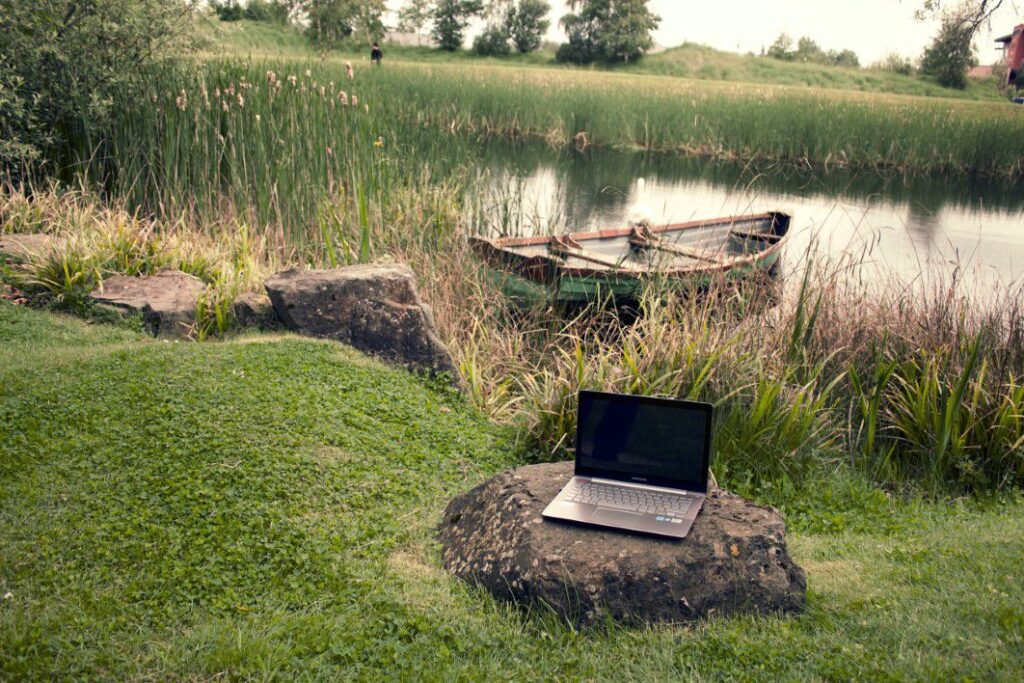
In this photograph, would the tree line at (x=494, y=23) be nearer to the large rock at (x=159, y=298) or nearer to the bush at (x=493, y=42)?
the bush at (x=493, y=42)

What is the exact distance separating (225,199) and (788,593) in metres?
7.70

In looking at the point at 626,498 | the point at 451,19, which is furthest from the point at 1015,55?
the point at 451,19

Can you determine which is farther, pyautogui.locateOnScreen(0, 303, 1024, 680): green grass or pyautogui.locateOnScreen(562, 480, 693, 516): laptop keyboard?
pyautogui.locateOnScreen(562, 480, 693, 516): laptop keyboard

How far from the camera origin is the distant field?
4253 centimetres

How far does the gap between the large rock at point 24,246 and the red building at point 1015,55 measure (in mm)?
28593

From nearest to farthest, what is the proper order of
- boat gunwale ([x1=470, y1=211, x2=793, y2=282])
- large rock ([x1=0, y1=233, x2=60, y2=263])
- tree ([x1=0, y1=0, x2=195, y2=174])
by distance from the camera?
large rock ([x1=0, y1=233, x2=60, y2=263]) → boat gunwale ([x1=470, y1=211, x2=793, y2=282]) → tree ([x1=0, y1=0, x2=195, y2=174])

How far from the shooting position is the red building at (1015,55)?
27.7m

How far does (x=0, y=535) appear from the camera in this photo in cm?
356

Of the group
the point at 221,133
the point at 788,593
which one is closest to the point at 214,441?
the point at 788,593

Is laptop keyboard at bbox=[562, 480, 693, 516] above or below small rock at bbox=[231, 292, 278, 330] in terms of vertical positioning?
above

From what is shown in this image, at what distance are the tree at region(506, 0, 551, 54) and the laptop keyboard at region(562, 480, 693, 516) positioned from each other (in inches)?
2329

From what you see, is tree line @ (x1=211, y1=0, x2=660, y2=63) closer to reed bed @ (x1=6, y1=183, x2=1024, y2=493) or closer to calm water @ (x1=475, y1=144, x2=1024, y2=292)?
calm water @ (x1=475, y1=144, x2=1024, y2=292)

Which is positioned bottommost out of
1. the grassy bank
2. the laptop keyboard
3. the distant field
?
the laptop keyboard

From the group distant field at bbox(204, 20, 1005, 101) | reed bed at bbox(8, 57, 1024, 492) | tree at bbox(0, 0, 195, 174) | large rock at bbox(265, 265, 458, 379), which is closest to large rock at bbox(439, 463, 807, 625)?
reed bed at bbox(8, 57, 1024, 492)
